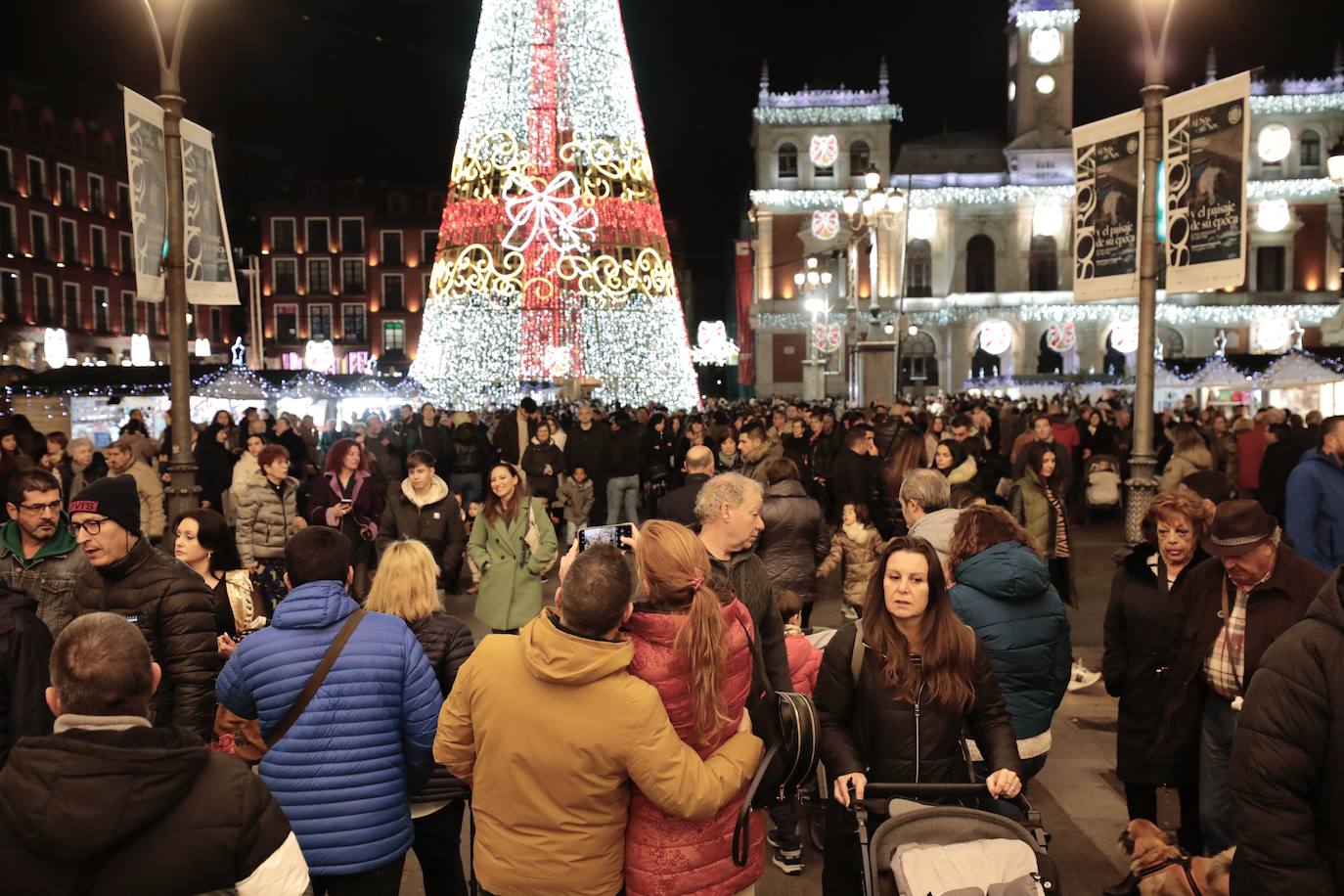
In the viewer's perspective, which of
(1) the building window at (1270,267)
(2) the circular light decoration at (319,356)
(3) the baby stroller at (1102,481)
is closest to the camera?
(3) the baby stroller at (1102,481)

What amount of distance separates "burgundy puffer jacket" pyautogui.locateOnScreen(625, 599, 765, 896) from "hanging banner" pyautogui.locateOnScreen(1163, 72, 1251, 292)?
565 cm

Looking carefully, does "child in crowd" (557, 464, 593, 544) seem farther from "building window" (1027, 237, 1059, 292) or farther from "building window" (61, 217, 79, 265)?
"building window" (1027, 237, 1059, 292)

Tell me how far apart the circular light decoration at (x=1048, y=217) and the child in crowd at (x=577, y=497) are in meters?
45.3

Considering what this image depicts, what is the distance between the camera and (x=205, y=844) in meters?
2.11

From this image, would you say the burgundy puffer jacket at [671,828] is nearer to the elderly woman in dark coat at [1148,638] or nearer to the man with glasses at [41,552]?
the elderly woman in dark coat at [1148,638]

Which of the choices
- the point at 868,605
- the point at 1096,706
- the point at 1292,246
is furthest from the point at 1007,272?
the point at 868,605

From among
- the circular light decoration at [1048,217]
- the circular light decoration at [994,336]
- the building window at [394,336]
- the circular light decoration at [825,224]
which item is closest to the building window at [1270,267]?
the circular light decoration at [1048,217]

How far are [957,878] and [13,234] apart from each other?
163 ft

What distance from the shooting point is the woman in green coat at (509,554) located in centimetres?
641

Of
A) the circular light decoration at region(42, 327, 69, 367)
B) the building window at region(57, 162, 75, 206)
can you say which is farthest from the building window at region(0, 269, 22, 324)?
the circular light decoration at region(42, 327, 69, 367)

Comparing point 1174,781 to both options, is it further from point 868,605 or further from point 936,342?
point 936,342

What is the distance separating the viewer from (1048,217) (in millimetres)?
51531

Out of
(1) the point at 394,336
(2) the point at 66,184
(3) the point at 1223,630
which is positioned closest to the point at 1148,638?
(3) the point at 1223,630

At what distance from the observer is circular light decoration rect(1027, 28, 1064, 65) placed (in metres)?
50.7
